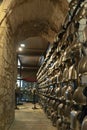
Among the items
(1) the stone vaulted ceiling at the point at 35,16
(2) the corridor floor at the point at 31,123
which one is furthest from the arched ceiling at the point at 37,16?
(2) the corridor floor at the point at 31,123

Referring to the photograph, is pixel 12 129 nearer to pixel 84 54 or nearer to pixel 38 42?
pixel 84 54

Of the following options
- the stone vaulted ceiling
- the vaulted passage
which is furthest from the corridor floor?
the stone vaulted ceiling

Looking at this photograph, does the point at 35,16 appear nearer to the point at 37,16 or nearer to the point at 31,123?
the point at 37,16

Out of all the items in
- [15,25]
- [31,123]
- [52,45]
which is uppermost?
[15,25]

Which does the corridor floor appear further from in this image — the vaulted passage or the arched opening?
the arched opening

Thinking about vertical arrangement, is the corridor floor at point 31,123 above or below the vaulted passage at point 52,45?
below

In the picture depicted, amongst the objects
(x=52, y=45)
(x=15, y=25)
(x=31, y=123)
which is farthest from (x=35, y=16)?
(x=31, y=123)

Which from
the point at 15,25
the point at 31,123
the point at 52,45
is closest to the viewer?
the point at 52,45

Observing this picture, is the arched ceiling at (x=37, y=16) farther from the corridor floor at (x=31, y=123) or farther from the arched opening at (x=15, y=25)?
the corridor floor at (x=31, y=123)

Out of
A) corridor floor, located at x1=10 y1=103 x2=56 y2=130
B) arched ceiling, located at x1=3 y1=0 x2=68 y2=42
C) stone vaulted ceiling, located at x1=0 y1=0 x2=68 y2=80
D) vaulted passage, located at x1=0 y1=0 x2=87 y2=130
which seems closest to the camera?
vaulted passage, located at x1=0 y1=0 x2=87 y2=130

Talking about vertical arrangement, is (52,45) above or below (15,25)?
below

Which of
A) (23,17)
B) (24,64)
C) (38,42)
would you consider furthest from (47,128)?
(24,64)

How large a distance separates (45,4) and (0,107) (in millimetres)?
2272

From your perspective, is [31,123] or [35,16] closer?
[35,16]
